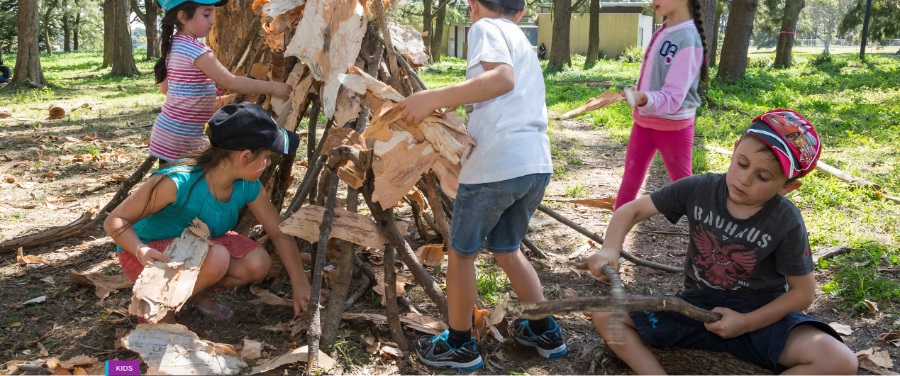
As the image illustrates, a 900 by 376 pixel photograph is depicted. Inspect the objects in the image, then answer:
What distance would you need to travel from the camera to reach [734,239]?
2320mm

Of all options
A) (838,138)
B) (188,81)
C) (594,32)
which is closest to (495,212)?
(188,81)

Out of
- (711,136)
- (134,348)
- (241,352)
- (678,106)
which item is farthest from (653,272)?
(711,136)

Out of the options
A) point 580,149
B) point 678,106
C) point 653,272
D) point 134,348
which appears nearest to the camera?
point 134,348

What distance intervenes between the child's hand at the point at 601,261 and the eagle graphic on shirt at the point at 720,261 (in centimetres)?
38

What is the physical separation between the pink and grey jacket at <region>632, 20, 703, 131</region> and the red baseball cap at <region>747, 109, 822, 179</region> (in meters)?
1.00

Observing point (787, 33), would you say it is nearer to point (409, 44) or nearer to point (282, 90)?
point (409, 44)

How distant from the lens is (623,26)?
35.8 meters

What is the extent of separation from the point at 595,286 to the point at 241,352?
5.56 feet

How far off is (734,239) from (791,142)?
36 cm

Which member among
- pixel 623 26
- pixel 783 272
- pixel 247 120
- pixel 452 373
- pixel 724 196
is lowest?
pixel 452 373

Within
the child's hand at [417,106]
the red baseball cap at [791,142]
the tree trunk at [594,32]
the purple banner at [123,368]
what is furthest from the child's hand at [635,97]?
the tree trunk at [594,32]

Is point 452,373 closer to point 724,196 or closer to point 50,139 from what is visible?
point 724,196

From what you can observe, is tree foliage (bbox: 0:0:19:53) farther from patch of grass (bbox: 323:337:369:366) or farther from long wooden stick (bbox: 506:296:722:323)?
long wooden stick (bbox: 506:296:722:323)

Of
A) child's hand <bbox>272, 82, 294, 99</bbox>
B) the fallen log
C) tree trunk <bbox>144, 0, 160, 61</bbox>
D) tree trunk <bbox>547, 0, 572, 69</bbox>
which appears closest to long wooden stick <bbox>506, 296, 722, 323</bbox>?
child's hand <bbox>272, 82, 294, 99</bbox>
